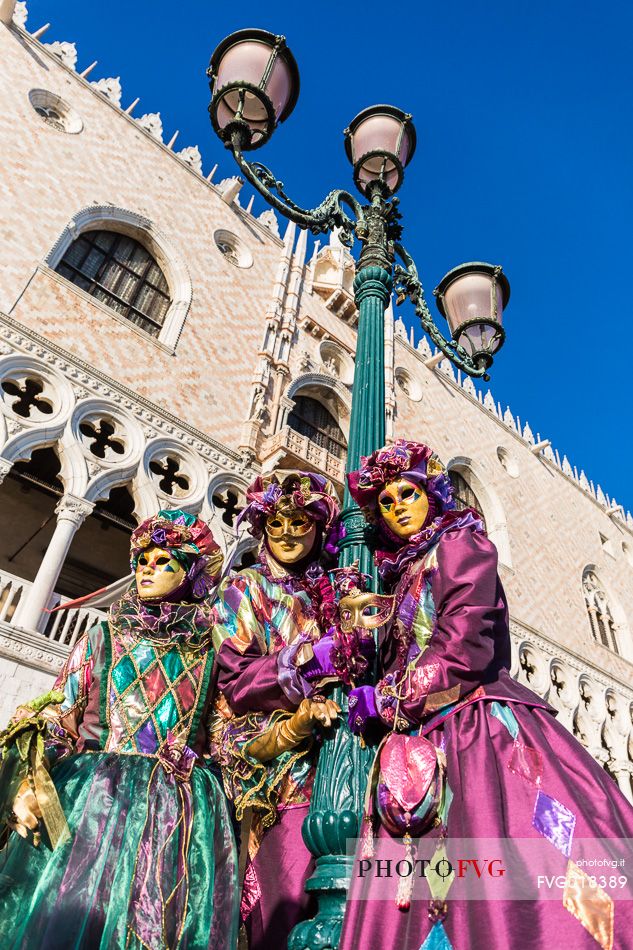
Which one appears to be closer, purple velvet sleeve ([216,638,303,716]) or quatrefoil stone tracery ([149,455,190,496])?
purple velvet sleeve ([216,638,303,716])

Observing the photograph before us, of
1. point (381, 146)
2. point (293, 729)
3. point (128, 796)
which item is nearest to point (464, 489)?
point (381, 146)

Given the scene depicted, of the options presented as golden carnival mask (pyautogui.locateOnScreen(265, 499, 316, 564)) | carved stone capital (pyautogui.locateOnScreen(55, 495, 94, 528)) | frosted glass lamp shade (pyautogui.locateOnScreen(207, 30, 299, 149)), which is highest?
frosted glass lamp shade (pyautogui.locateOnScreen(207, 30, 299, 149))

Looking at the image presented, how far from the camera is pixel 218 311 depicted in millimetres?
9031

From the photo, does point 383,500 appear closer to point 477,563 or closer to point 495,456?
point 477,563

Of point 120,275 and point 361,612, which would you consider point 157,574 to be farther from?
point 120,275

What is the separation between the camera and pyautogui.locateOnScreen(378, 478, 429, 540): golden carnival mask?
2.25m

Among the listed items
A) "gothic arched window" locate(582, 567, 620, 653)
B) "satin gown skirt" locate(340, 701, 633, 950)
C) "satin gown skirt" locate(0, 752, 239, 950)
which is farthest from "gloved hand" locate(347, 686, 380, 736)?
"gothic arched window" locate(582, 567, 620, 653)

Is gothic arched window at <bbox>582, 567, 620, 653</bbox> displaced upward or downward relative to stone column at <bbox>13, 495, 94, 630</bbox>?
upward

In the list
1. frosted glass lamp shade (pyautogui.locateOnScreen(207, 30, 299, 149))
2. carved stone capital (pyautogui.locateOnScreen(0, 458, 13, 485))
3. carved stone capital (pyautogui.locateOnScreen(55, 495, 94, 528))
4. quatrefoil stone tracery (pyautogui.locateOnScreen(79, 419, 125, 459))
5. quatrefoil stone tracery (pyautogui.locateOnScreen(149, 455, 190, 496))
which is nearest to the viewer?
frosted glass lamp shade (pyautogui.locateOnScreen(207, 30, 299, 149))

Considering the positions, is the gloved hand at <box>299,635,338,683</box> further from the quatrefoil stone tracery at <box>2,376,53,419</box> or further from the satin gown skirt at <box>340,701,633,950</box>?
the quatrefoil stone tracery at <box>2,376,53,419</box>

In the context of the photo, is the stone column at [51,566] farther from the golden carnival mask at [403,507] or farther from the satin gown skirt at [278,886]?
the golden carnival mask at [403,507]

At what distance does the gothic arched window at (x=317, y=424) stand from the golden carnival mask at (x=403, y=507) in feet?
25.0

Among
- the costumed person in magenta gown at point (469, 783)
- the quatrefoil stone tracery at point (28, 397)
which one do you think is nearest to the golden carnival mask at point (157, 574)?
the costumed person in magenta gown at point (469, 783)

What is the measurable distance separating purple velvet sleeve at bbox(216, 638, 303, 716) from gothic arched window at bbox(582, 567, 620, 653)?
12.2m
